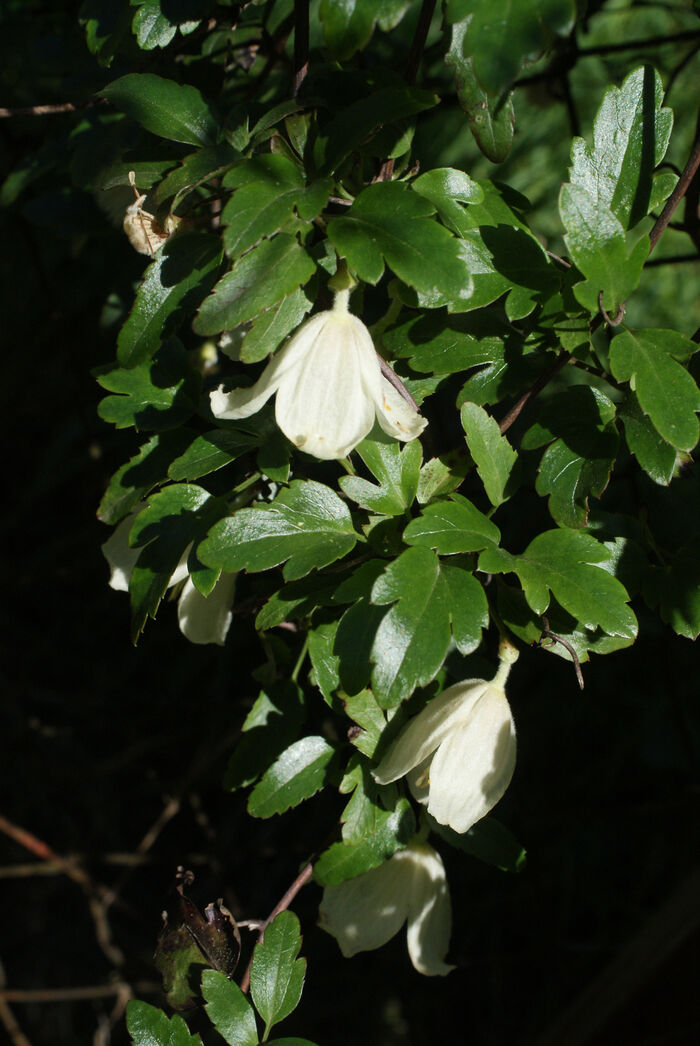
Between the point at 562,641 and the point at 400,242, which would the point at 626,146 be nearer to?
the point at 400,242

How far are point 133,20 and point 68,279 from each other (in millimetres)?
789

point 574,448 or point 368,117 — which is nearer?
point 368,117

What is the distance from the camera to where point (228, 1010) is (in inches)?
31.3

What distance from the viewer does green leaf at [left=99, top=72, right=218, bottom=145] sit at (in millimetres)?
779

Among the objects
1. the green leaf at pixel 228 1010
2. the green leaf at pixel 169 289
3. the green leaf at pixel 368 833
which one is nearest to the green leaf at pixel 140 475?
the green leaf at pixel 169 289

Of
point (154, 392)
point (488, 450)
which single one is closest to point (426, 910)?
point (488, 450)

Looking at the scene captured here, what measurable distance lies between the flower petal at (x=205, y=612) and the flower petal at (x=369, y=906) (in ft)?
0.97

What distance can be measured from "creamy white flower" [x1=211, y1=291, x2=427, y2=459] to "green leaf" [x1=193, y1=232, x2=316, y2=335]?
0.05m

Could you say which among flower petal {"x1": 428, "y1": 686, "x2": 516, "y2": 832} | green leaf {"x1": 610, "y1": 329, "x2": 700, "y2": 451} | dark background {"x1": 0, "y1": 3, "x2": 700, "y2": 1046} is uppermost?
green leaf {"x1": 610, "y1": 329, "x2": 700, "y2": 451}

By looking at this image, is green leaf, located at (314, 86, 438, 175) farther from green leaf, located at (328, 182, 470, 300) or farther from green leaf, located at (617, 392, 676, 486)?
green leaf, located at (617, 392, 676, 486)

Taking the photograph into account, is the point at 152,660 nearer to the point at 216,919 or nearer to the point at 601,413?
the point at 216,919

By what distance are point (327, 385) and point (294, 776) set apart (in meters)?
0.41

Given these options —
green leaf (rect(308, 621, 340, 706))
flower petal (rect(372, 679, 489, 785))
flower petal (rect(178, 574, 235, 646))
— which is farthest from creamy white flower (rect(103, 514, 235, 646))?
flower petal (rect(372, 679, 489, 785))

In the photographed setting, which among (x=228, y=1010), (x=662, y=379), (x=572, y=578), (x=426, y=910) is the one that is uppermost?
(x=662, y=379)
